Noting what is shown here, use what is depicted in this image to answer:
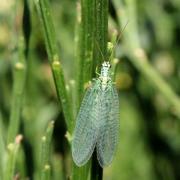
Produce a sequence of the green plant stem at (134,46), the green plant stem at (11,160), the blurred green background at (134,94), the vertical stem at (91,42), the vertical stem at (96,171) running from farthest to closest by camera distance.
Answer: the blurred green background at (134,94) → the green plant stem at (134,46) → the green plant stem at (11,160) → the vertical stem at (96,171) → the vertical stem at (91,42)

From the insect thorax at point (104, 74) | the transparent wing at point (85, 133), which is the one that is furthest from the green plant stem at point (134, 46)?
the transparent wing at point (85, 133)

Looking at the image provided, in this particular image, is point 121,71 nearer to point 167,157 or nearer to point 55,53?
point 167,157

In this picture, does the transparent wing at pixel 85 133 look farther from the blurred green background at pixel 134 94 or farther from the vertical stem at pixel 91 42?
the blurred green background at pixel 134 94

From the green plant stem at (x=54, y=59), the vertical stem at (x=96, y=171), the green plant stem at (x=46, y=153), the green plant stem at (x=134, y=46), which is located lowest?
the vertical stem at (x=96, y=171)

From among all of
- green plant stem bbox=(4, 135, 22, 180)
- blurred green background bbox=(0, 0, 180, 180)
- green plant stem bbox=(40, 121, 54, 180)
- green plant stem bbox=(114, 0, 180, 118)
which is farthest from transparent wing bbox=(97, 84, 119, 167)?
blurred green background bbox=(0, 0, 180, 180)

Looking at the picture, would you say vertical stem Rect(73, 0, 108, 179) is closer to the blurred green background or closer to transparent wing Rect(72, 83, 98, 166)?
transparent wing Rect(72, 83, 98, 166)

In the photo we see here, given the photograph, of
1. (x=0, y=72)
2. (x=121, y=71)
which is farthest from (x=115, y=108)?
(x=121, y=71)
